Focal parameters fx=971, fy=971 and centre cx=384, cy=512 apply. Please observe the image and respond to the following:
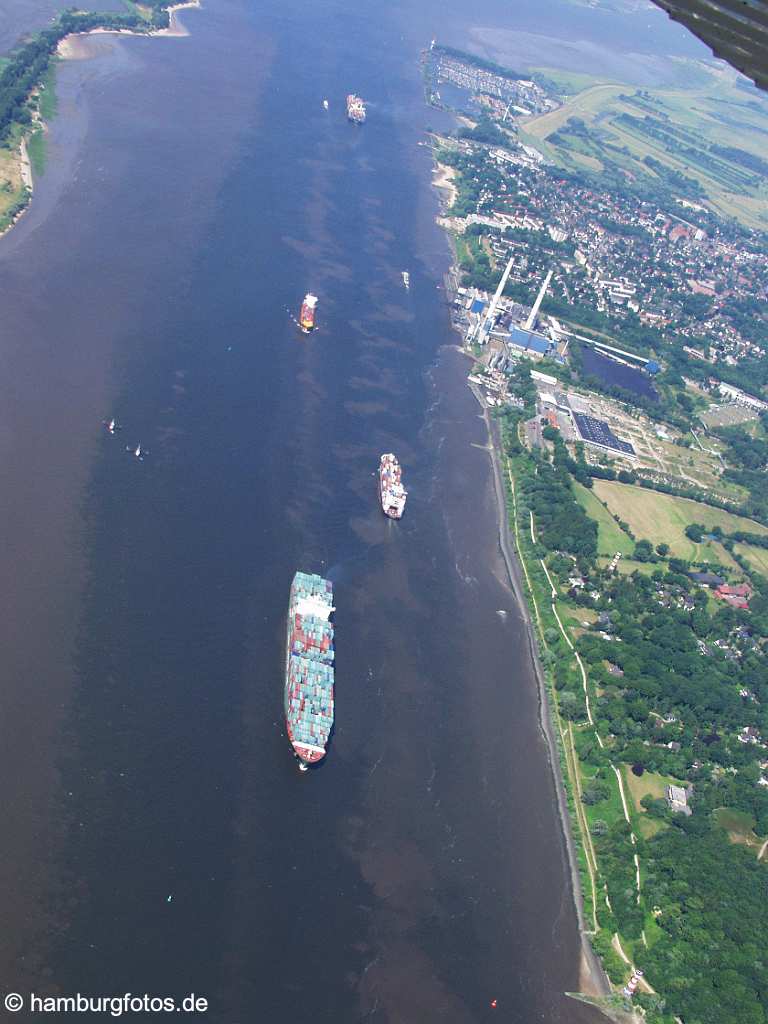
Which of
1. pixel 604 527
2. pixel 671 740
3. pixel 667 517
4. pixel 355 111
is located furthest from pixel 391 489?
pixel 355 111

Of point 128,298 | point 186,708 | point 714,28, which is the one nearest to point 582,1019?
point 186,708

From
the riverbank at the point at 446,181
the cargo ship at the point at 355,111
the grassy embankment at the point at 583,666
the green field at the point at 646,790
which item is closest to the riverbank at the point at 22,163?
the cargo ship at the point at 355,111

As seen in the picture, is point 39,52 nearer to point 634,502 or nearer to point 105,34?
point 105,34

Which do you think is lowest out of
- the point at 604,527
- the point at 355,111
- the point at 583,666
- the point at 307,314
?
the point at 604,527

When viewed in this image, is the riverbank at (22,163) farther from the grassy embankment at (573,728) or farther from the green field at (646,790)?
the green field at (646,790)

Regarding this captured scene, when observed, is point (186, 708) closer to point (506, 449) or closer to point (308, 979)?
point (308, 979)

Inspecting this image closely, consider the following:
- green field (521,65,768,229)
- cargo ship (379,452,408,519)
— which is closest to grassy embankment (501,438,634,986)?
cargo ship (379,452,408,519)

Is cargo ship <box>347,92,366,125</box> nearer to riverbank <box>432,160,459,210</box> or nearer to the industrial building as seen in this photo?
riverbank <box>432,160,459,210</box>
